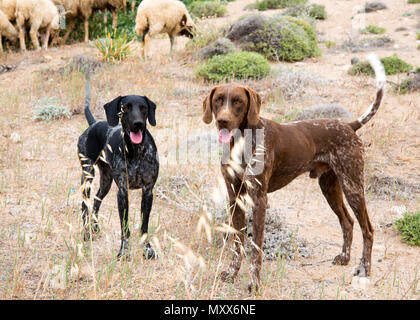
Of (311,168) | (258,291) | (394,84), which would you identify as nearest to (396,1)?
(394,84)

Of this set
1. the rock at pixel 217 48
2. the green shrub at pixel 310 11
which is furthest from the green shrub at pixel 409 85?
the green shrub at pixel 310 11

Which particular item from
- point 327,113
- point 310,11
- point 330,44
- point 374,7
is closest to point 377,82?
point 327,113

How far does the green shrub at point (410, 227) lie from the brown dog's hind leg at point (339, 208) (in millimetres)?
861

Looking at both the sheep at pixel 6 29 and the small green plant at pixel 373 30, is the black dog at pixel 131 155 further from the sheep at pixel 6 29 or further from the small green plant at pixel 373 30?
the small green plant at pixel 373 30

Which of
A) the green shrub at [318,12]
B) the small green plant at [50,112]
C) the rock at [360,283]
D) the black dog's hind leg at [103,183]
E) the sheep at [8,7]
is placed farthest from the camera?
the green shrub at [318,12]

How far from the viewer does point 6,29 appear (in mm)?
13062

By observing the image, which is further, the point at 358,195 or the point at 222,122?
the point at 358,195

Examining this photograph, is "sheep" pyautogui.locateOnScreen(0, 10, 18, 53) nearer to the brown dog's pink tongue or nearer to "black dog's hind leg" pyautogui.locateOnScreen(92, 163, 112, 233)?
"black dog's hind leg" pyautogui.locateOnScreen(92, 163, 112, 233)

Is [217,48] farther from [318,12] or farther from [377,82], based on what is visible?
[377,82]

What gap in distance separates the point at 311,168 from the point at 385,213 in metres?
1.98

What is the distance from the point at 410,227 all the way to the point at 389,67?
6.91m

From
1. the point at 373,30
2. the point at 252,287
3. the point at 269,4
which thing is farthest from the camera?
the point at 269,4

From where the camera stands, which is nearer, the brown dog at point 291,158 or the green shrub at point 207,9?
the brown dog at point 291,158

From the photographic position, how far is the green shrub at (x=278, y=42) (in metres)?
11.9
